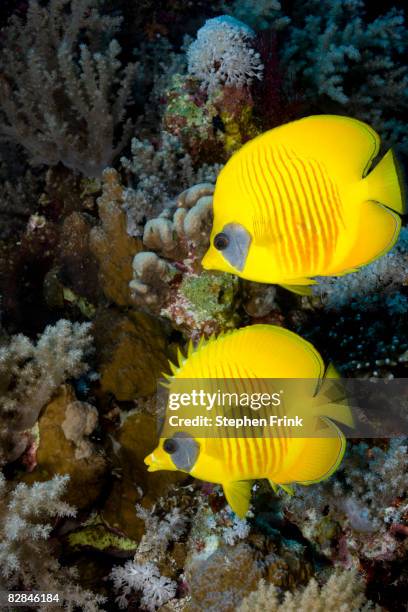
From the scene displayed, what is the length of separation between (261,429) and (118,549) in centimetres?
181

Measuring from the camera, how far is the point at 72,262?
3549mm

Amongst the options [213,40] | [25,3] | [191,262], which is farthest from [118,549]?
[25,3]

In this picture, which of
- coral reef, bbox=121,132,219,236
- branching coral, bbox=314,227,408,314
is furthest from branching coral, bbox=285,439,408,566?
coral reef, bbox=121,132,219,236

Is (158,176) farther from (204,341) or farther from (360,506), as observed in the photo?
(360,506)

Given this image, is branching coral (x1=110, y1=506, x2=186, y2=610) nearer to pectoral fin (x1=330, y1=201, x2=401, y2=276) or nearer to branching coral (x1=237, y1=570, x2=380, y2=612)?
branching coral (x1=237, y1=570, x2=380, y2=612)

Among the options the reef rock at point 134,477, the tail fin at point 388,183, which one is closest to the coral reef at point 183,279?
the reef rock at point 134,477

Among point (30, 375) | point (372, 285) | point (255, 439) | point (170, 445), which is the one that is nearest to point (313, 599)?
point (255, 439)

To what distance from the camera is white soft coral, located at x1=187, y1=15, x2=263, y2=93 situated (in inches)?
130

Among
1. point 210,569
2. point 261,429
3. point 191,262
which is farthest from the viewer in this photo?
point 191,262

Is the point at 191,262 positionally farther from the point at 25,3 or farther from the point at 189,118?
the point at 25,3

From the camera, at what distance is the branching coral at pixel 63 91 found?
4.00 metres

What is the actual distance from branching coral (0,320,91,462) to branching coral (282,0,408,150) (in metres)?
2.83

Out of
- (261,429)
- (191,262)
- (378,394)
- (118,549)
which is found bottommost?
(118,549)

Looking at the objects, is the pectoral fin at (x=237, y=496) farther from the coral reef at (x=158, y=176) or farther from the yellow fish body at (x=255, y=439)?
the coral reef at (x=158, y=176)
